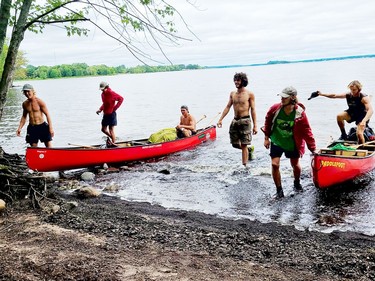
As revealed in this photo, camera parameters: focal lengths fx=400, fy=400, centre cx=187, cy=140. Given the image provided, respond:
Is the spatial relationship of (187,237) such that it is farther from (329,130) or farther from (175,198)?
(329,130)

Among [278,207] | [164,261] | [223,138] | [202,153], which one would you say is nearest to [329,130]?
[223,138]

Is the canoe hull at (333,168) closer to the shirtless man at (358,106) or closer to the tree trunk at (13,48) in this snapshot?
the shirtless man at (358,106)

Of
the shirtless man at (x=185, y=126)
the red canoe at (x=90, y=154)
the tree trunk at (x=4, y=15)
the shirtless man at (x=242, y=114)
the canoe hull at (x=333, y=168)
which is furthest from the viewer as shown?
the shirtless man at (x=185, y=126)

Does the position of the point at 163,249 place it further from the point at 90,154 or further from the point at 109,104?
the point at 109,104

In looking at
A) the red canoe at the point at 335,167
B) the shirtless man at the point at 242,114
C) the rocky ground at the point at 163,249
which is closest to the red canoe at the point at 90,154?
the rocky ground at the point at 163,249

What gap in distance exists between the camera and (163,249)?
5.00m

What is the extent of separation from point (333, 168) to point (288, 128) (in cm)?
151

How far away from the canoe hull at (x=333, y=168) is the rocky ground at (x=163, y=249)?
1.94 meters

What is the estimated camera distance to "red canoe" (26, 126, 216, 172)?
33.6 feet

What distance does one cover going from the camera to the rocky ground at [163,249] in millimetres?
4258

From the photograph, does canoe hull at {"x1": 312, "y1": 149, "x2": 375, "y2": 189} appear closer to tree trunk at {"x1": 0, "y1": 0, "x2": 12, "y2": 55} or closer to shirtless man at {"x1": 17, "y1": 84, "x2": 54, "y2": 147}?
tree trunk at {"x1": 0, "y1": 0, "x2": 12, "y2": 55}

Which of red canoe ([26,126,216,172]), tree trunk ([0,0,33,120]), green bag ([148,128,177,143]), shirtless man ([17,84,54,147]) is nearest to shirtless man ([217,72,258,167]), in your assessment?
red canoe ([26,126,216,172])

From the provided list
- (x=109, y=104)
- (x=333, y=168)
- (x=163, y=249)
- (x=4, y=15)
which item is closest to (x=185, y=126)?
(x=109, y=104)

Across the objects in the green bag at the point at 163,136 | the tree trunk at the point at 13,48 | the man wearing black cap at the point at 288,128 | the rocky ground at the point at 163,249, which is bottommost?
the rocky ground at the point at 163,249
